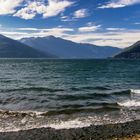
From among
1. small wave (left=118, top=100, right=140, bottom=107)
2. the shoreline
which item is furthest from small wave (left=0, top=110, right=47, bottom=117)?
small wave (left=118, top=100, right=140, bottom=107)

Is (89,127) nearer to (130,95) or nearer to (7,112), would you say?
(7,112)

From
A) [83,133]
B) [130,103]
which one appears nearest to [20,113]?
[83,133]

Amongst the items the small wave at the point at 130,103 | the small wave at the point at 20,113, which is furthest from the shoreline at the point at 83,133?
the small wave at the point at 130,103

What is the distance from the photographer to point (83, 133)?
27312 mm

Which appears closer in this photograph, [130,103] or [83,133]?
[83,133]

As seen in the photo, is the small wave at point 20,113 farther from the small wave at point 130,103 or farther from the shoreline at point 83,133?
the small wave at point 130,103

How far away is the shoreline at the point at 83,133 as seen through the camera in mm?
25938

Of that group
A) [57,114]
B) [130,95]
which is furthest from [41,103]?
[130,95]

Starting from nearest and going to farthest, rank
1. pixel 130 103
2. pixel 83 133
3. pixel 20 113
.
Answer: pixel 83 133
pixel 20 113
pixel 130 103

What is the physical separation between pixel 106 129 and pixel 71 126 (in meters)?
3.57

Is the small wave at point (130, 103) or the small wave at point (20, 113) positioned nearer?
the small wave at point (20, 113)

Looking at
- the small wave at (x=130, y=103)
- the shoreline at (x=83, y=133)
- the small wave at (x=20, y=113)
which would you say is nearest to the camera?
the shoreline at (x=83, y=133)

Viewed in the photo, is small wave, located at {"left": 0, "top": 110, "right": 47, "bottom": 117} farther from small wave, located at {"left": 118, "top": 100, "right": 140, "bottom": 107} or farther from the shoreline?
small wave, located at {"left": 118, "top": 100, "right": 140, "bottom": 107}

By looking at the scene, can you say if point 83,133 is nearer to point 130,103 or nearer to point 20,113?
point 20,113
